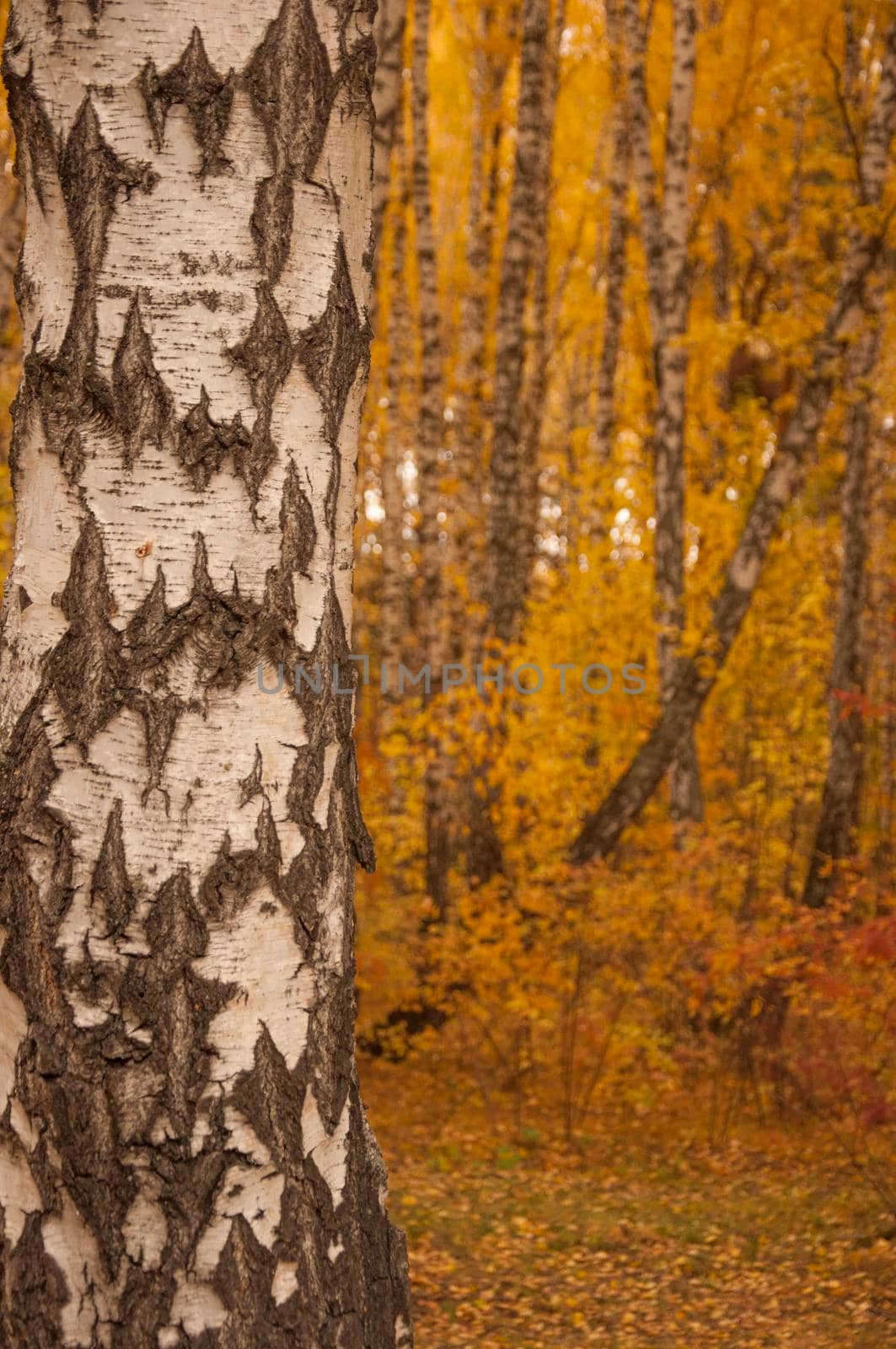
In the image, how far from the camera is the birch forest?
1421 mm

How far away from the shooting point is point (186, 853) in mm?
1425

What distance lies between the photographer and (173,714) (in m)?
1.44

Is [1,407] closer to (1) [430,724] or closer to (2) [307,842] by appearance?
(1) [430,724]

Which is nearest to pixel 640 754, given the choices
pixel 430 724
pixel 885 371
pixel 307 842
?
pixel 430 724

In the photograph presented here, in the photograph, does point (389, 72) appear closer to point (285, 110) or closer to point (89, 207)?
point (285, 110)

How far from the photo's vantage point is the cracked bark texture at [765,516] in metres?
6.60

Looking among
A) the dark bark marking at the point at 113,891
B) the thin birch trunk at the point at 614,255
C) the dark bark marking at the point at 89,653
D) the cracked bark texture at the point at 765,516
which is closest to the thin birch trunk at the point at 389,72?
the cracked bark texture at the point at 765,516

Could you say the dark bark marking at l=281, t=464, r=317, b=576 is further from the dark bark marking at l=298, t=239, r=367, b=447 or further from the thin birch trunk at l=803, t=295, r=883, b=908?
the thin birch trunk at l=803, t=295, r=883, b=908

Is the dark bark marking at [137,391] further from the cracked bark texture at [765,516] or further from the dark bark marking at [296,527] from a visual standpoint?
the cracked bark texture at [765,516]

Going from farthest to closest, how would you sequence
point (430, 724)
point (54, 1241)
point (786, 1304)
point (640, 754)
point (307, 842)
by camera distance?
point (430, 724) < point (640, 754) < point (786, 1304) < point (307, 842) < point (54, 1241)

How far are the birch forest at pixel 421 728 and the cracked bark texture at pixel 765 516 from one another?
0.11ft

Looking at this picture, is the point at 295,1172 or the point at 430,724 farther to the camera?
the point at 430,724

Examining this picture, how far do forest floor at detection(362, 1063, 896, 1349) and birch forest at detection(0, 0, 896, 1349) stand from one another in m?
0.04

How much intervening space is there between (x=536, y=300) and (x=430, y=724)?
6.41 meters
